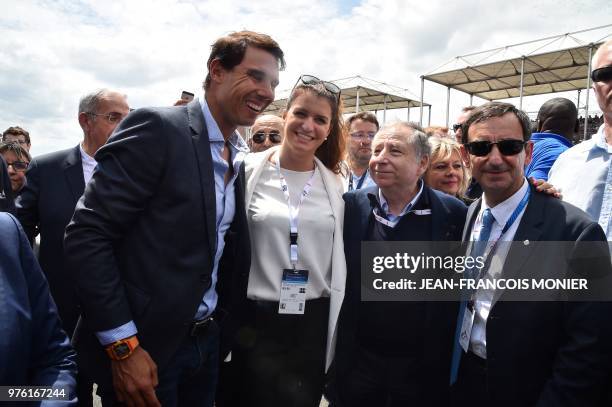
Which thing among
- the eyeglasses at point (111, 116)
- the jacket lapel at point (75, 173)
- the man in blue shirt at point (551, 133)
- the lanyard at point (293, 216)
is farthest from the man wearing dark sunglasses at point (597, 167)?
the eyeglasses at point (111, 116)

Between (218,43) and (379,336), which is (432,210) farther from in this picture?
(218,43)

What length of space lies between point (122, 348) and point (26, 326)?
331 mm

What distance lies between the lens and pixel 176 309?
160cm

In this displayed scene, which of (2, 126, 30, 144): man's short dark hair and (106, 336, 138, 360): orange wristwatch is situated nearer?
(106, 336, 138, 360): orange wristwatch

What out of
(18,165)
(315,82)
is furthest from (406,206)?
(18,165)

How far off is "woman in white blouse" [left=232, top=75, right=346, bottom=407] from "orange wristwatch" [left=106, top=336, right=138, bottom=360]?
0.82 meters

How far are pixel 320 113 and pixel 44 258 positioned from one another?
6.70 feet

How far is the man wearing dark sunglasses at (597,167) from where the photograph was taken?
6.90 feet

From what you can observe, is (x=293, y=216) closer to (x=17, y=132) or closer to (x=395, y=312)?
(x=395, y=312)

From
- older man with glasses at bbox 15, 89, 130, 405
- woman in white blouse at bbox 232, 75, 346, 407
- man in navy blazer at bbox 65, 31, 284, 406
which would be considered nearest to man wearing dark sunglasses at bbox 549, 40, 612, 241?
woman in white blouse at bbox 232, 75, 346, 407

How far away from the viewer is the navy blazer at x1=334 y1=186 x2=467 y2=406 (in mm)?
2281

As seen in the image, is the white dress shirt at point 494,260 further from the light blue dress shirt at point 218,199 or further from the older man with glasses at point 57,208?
the older man with glasses at point 57,208

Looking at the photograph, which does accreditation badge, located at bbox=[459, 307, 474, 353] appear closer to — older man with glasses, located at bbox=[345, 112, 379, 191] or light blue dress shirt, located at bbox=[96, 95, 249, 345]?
light blue dress shirt, located at bbox=[96, 95, 249, 345]

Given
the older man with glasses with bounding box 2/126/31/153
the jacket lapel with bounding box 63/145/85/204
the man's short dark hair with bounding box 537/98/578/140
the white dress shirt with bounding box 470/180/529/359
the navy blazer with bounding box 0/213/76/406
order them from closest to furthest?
the navy blazer with bounding box 0/213/76/406 → the white dress shirt with bounding box 470/180/529/359 → the jacket lapel with bounding box 63/145/85/204 → the man's short dark hair with bounding box 537/98/578/140 → the older man with glasses with bounding box 2/126/31/153
